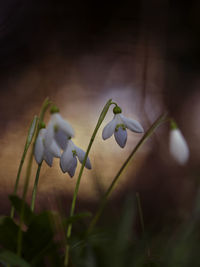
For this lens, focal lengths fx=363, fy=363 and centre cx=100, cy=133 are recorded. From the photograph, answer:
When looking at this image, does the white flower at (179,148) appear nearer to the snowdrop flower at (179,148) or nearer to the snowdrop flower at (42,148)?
the snowdrop flower at (179,148)

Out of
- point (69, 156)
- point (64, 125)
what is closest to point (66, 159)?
point (69, 156)

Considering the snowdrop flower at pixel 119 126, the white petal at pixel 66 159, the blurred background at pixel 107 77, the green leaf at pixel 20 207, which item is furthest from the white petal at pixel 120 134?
the blurred background at pixel 107 77

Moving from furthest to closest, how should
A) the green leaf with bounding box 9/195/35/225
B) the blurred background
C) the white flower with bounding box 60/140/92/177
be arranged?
the blurred background
the white flower with bounding box 60/140/92/177
the green leaf with bounding box 9/195/35/225

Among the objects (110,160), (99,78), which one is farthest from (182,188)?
(99,78)

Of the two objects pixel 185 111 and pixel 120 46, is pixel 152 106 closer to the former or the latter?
pixel 185 111

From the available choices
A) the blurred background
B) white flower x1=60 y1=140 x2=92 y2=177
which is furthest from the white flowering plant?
the blurred background

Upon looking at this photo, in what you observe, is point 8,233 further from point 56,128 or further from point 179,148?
point 179,148

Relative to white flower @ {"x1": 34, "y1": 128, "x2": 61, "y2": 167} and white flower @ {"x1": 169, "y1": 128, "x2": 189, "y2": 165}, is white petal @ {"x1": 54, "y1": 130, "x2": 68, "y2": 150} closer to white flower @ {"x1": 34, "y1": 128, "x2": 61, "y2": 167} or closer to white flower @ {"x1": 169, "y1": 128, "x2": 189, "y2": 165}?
white flower @ {"x1": 34, "y1": 128, "x2": 61, "y2": 167}

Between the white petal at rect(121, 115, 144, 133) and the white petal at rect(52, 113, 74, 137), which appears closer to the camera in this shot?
the white petal at rect(52, 113, 74, 137)
